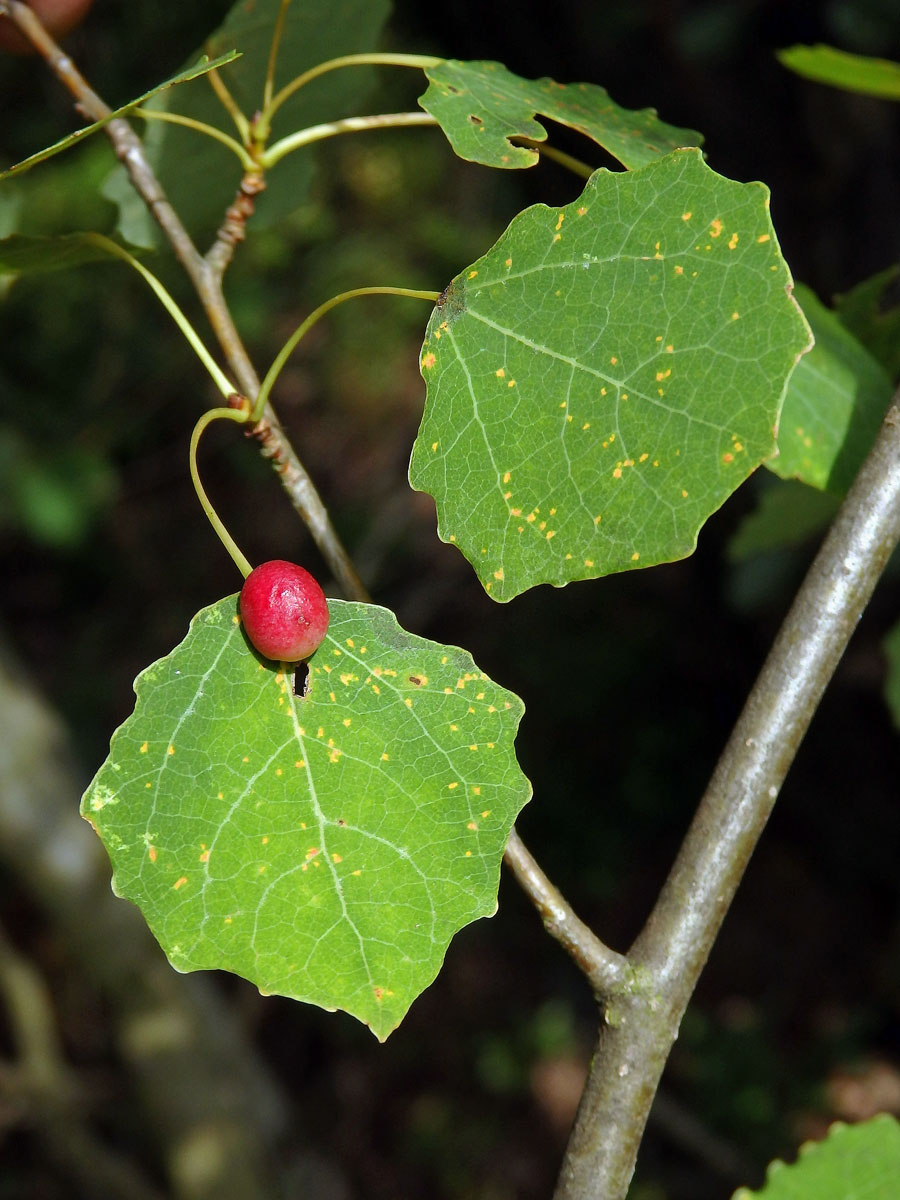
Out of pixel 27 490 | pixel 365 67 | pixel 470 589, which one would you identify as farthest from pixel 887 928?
pixel 365 67

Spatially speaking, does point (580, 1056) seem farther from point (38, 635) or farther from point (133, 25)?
point (133, 25)

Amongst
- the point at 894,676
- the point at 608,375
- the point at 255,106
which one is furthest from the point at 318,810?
the point at 894,676

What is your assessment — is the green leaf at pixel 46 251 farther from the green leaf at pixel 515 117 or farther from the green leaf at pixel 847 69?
the green leaf at pixel 847 69

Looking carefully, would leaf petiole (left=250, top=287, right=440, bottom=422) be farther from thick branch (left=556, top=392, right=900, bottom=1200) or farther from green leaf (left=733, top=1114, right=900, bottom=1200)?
green leaf (left=733, top=1114, right=900, bottom=1200)

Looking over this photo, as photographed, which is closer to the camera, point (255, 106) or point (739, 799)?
point (739, 799)

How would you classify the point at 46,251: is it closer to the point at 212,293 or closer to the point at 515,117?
the point at 212,293

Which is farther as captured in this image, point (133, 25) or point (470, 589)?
point (470, 589)

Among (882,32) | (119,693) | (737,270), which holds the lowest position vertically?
(119,693)
